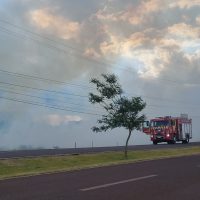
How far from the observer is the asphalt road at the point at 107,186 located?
11.7 metres

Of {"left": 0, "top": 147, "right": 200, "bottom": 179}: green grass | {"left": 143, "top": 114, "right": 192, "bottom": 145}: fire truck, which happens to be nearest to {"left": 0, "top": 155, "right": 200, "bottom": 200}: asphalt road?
{"left": 0, "top": 147, "right": 200, "bottom": 179}: green grass

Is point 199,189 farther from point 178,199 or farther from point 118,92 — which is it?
point 118,92

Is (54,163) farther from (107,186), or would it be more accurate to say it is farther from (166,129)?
(166,129)

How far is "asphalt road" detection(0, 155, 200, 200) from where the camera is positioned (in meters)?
11.7

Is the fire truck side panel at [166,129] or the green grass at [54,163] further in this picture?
the fire truck side panel at [166,129]

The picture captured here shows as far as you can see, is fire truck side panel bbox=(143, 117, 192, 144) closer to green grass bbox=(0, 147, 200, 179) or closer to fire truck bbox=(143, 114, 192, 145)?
fire truck bbox=(143, 114, 192, 145)

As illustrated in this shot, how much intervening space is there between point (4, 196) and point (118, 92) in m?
23.1

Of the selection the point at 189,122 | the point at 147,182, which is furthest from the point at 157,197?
the point at 189,122

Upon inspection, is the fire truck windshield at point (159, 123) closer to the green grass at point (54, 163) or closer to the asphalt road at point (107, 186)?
the green grass at point (54, 163)

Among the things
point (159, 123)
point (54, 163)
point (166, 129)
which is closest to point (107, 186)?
point (54, 163)

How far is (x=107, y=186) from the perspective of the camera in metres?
13.6

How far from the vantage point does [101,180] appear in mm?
15312

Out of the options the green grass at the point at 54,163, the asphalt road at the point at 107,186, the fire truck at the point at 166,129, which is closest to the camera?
the asphalt road at the point at 107,186

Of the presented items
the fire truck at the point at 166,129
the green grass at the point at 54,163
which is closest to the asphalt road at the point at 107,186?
the green grass at the point at 54,163
